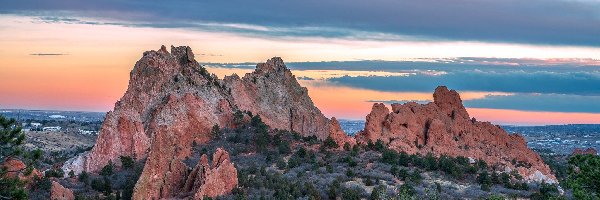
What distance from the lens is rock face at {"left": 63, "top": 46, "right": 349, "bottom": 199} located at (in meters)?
82.3

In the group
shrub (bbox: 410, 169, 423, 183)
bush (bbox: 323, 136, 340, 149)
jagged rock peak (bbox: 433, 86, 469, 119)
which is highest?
jagged rock peak (bbox: 433, 86, 469, 119)

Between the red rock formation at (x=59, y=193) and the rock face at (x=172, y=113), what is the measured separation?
5.78 m

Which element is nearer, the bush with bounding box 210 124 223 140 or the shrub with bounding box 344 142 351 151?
the bush with bounding box 210 124 223 140

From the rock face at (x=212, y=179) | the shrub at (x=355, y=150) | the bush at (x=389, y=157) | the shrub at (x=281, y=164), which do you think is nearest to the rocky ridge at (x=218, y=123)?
the rock face at (x=212, y=179)

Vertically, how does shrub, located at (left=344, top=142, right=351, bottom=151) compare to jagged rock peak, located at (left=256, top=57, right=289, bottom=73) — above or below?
below

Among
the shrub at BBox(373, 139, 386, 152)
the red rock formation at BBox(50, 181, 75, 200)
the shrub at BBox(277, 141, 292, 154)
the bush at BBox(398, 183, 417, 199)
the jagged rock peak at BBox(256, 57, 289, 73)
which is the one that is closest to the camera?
the bush at BBox(398, 183, 417, 199)

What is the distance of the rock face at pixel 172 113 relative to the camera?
8231 cm

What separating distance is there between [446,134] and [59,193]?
4987 cm

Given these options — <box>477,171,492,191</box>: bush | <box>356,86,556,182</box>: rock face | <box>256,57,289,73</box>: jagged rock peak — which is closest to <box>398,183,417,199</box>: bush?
<box>477,171,492,191</box>: bush

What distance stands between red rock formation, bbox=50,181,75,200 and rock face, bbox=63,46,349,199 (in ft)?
18.9

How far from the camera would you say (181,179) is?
82.3 m

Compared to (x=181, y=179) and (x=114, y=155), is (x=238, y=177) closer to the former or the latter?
(x=181, y=179)

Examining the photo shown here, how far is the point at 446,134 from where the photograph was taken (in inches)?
4375

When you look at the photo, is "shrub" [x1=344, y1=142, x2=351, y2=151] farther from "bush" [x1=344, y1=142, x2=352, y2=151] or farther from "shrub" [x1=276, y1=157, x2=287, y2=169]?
"shrub" [x1=276, y1=157, x2=287, y2=169]
